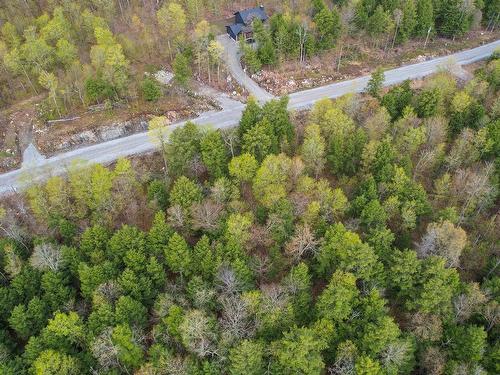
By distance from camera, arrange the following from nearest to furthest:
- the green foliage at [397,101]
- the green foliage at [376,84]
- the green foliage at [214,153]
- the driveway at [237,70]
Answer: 1. the green foliage at [214,153]
2. the green foliage at [397,101]
3. the green foliage at [376,84]
4. the driveway at [237,70]

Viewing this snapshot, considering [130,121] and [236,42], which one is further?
[236,42]

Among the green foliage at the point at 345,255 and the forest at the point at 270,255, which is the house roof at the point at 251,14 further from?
the green foliage at the point at 345,255

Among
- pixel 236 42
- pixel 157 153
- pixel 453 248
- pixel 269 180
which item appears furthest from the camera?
pixel 236 42

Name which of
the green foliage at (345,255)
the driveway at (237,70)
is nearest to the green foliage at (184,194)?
the green foliage at (345,255)

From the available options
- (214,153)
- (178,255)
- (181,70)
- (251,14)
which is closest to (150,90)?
(181,70)

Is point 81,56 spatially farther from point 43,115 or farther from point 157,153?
point 157,153

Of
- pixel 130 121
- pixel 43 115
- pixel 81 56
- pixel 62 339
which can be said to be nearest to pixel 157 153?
pixel 130 121
